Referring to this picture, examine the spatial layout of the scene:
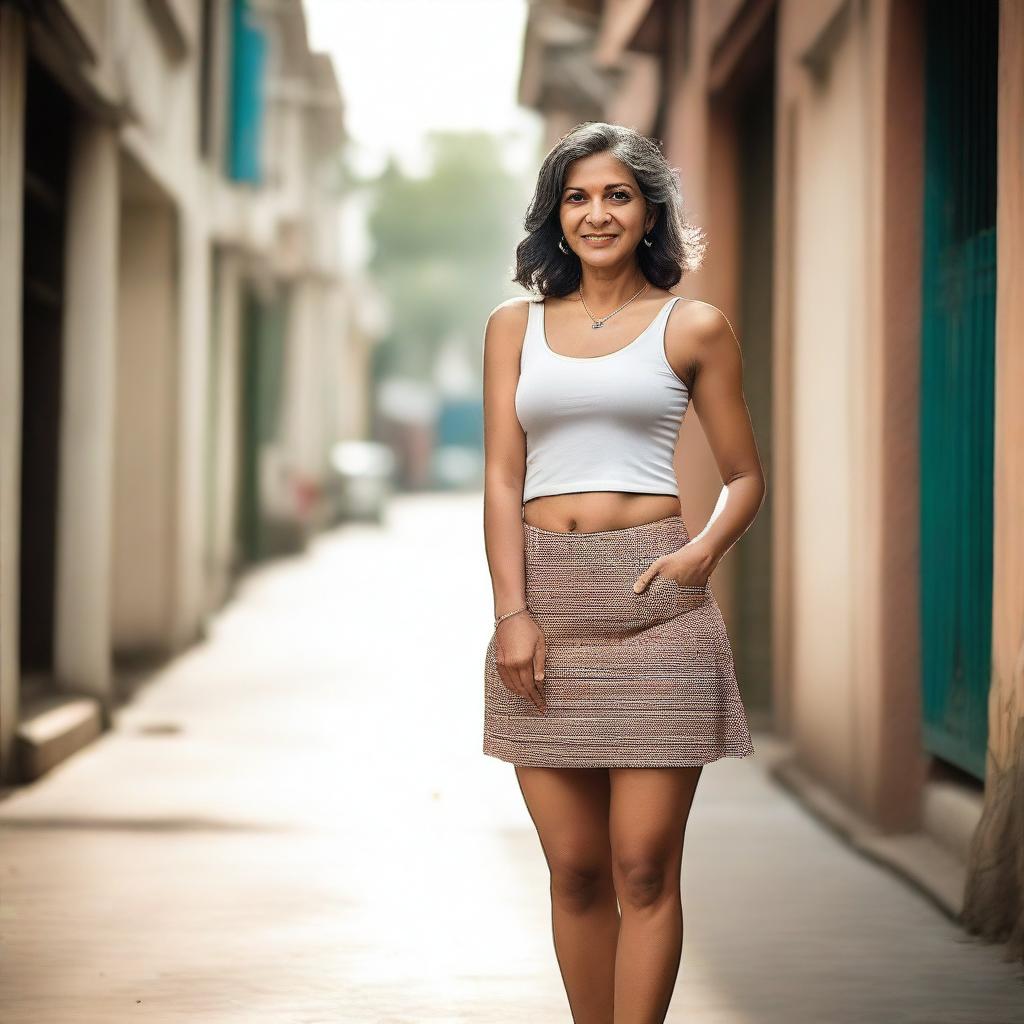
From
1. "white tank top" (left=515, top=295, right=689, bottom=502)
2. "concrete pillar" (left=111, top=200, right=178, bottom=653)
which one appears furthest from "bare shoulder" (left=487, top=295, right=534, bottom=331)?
"concrete pillar" (left=111, top=200, right=178, bottom=653)

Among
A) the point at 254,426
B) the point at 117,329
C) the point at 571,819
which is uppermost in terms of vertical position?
the point at 117,329

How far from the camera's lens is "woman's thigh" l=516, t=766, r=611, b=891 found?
3.64 meters

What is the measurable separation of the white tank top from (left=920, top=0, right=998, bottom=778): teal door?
9.29 feet

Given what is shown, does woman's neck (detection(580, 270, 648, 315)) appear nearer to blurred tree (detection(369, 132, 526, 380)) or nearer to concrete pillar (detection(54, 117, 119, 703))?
concrete pillar (detection(54, 117, 119, 703))

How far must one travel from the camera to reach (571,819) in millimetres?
3654

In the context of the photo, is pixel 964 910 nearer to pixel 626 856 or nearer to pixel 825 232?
pixel 626 856

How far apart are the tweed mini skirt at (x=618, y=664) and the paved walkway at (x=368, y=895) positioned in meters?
1.28

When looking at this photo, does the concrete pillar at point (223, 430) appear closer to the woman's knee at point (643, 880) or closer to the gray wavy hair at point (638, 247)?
the gray wavy hair at point (638, 247)

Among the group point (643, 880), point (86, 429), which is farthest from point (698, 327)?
point (86, 429)

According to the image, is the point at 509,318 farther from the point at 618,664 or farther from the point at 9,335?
the point at 9,335

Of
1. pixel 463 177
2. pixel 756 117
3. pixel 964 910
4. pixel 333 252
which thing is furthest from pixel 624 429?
pixel 463 177

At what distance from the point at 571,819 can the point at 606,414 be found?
850mm

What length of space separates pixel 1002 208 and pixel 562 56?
51.1ft

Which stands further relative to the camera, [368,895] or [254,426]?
[254,426]
